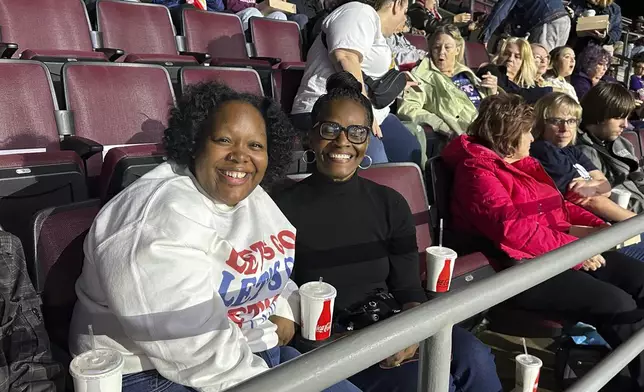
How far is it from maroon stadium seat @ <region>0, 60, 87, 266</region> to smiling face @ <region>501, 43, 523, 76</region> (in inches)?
131

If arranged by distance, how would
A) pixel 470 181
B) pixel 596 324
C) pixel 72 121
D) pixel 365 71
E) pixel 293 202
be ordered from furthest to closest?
1. pixel 365 71
2. pixel 72 121
3. pixel 470 181
4. pixel 596 324
5. pixel 293 202

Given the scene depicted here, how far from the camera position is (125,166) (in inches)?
67.6

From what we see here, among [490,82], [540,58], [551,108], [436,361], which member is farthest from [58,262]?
[540,58]

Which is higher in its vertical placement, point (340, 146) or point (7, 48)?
point (7, 48)

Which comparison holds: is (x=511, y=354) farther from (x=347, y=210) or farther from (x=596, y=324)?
(x=347, y=210)

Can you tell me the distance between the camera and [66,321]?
139 centimetres

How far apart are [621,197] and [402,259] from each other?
1532 mm

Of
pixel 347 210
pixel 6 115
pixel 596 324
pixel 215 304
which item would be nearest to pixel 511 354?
pixel 596 324

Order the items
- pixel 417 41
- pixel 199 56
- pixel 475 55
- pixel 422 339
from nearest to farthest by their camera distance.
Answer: pixel 422 339 → pixel 199 56 → pixel 417 41 → pixel 475 55

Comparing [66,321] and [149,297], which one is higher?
[149,297]

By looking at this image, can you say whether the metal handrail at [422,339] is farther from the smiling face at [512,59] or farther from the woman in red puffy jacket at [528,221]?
the smiling face at [512,59]

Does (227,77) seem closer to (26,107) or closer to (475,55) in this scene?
(26,107)

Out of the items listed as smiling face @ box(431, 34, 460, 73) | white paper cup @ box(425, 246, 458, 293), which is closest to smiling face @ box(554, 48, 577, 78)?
smiling face @ box(431, 34, 460, 73)

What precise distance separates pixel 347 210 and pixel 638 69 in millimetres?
8209
